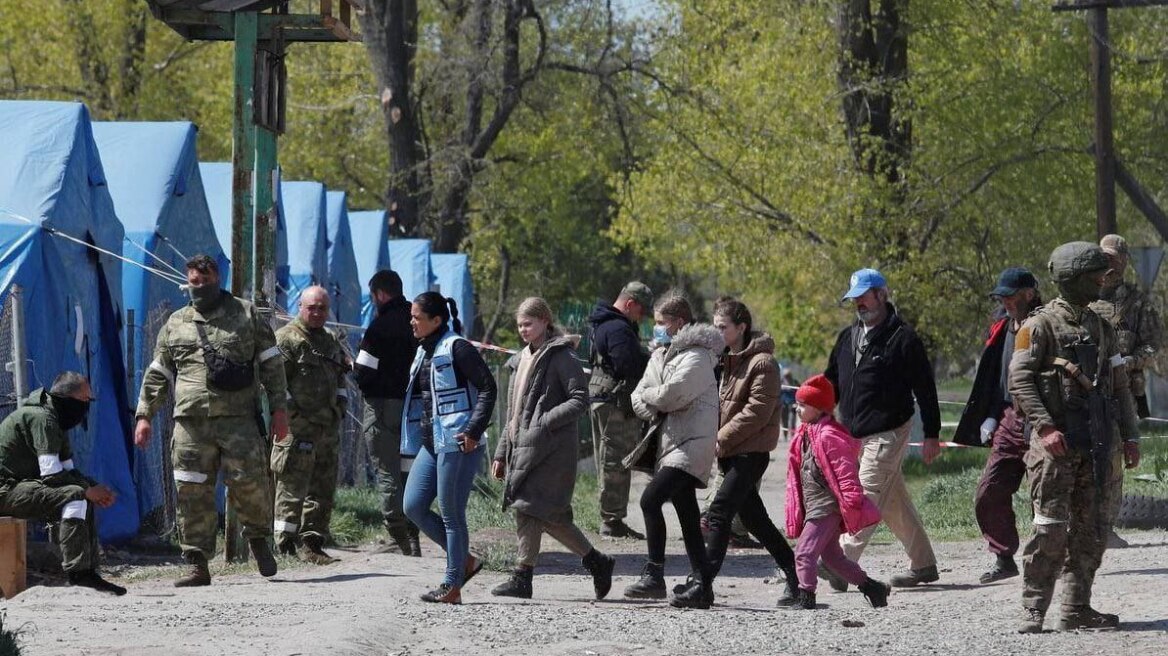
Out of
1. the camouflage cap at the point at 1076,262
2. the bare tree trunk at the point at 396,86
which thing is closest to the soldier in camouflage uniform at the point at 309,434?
the camouflage cap at the point at 1076,262

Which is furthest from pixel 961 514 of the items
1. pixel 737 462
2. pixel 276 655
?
pixel 276 655

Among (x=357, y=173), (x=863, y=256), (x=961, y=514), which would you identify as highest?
(x=357, y=173)

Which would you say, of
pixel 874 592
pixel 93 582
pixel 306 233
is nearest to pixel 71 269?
pixel 93 582

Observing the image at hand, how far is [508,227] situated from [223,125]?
984cm

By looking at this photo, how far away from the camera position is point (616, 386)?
13688 millimetres

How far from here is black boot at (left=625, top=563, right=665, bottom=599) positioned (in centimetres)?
1010

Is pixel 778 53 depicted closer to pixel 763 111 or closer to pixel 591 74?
pixel 763 111

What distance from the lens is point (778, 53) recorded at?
30.0 m

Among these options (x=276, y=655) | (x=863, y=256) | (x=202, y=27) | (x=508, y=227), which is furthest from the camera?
(x=508, y=227)

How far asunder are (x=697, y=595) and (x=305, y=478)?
10.7ft

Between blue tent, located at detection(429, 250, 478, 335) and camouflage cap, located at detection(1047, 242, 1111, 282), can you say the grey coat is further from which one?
blue tent, located at detection(429, 250, 478, 335)

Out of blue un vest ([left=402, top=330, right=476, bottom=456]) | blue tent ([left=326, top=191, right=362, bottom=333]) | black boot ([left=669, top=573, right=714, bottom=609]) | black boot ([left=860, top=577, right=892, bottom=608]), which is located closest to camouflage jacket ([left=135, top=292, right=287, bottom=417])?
blue un vest ([left=402, top=330, right=476, bottom=456])

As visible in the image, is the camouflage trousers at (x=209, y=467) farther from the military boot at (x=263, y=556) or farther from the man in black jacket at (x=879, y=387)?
the man in black jacket at (x=879, y=387)

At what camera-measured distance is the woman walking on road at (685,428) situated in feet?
31.7
